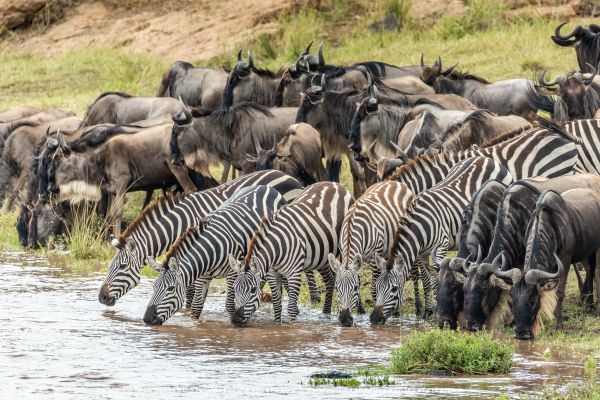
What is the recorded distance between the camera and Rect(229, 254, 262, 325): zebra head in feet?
33.1

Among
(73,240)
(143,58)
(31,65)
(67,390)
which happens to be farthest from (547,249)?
(31,65)

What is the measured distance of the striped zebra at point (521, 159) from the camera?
38.7 feet

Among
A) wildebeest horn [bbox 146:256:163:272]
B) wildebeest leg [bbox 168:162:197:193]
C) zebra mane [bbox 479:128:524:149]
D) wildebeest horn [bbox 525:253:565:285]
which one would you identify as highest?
zebra mane [bbox 479:128:524:149]

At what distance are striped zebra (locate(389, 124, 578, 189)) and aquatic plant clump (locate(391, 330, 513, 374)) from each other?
3734mm

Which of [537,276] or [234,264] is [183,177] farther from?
[537,276]

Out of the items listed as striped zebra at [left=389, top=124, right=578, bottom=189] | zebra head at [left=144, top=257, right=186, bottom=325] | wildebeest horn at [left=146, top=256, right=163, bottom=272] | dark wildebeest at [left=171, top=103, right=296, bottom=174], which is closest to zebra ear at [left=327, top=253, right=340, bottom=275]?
zebra head at [left=144, top=257, right=186, bottom=325]

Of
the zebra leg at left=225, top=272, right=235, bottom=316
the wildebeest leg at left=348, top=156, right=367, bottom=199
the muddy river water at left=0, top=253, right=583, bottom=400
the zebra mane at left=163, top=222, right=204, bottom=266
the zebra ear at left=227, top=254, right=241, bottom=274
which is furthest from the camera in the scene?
the wildebeest leg at left=348, top=156, right=367, bottom=199

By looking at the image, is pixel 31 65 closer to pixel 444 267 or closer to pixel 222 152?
pixel 222 152

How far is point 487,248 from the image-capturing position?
10.3 meters

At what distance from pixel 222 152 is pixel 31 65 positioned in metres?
12.0

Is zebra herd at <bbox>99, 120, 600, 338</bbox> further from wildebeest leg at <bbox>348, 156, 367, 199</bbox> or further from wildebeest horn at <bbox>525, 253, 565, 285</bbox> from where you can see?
wildebeest leg at <bbox>348, 156, 367, 199</bbox>

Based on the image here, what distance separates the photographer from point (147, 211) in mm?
11445

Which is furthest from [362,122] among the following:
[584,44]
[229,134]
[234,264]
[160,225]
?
[584,44]

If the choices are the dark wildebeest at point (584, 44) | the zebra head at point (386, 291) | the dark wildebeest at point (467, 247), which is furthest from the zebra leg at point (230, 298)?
the dark wildebeest at point (584, 44)
